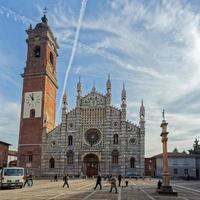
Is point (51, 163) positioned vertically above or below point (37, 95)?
below

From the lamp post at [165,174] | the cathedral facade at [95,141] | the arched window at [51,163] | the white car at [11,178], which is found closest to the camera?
the lamp post at [165,174]

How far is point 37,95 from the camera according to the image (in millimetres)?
59906

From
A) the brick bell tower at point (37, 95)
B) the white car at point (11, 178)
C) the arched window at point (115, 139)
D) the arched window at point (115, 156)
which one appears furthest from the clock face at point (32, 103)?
the white car at point (11, 178)

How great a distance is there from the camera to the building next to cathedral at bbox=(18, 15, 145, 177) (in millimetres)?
56500

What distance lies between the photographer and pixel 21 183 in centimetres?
3078

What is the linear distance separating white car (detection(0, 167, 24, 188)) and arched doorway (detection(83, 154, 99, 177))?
27.8 meters

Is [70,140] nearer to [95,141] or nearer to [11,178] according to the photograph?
[95,141]

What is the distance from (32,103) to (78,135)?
10.6 meters

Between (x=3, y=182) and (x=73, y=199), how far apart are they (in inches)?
489

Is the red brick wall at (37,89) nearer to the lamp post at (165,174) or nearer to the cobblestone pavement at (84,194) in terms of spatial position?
the cobblestone pavement at (84,194)

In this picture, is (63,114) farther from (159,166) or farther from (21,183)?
(21,183)

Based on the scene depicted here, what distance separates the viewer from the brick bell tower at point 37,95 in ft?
A: 191

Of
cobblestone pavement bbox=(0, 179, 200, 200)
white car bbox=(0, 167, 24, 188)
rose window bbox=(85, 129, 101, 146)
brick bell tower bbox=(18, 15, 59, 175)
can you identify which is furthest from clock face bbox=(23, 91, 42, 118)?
cobblestone pavement bbox=(0, 179, 200, 200)

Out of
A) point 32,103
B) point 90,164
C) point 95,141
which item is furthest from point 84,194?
point 32,103
